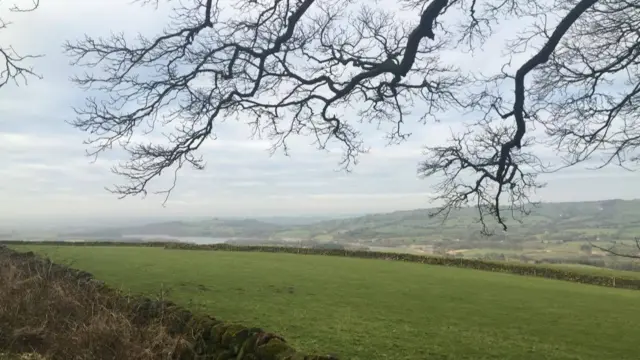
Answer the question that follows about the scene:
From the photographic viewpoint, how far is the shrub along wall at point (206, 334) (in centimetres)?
636

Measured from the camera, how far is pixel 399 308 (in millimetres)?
10367

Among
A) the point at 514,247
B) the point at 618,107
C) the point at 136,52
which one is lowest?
the point at 514,247

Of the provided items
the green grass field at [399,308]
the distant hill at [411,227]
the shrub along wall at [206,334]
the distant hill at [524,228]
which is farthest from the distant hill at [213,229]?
the shrub along wall at [206,334]

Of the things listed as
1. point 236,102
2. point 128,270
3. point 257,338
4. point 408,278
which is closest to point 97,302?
point 257,338

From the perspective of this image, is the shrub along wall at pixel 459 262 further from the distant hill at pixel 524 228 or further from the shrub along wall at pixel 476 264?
the distant hill at pixel 524 228

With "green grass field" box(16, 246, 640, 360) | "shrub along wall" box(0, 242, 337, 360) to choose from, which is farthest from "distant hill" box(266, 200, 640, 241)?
"shrub along wall" box(0, 242, 337, 360)

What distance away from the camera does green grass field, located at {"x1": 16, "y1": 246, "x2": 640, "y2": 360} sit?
762cm

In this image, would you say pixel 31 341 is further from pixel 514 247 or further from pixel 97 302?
pixel 514 247

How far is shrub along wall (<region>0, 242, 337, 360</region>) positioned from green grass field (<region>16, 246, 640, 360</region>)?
73 centimetres

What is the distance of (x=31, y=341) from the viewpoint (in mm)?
7480

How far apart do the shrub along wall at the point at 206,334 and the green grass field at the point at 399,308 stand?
0.73 meters

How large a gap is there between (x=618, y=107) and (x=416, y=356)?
4.35 metres

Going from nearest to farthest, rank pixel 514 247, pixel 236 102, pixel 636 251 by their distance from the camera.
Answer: pixel 636 251
pixel 236 102
pixel 514 247

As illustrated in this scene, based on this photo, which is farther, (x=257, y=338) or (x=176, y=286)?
(x=176, y=286)
